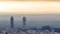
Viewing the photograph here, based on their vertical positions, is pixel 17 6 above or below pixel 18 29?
above

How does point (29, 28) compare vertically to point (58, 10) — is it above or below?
below

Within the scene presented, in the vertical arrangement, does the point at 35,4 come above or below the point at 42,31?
above

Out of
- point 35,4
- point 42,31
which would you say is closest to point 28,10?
point 35,4

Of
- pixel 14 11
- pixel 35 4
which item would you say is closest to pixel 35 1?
pixel 35 4

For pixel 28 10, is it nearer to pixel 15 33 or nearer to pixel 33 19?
pixel 33 19

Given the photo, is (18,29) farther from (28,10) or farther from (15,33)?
(28,10)

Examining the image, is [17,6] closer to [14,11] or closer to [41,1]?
[14,11]

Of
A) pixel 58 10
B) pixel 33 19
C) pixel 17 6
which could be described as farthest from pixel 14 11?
pixel 58 10
